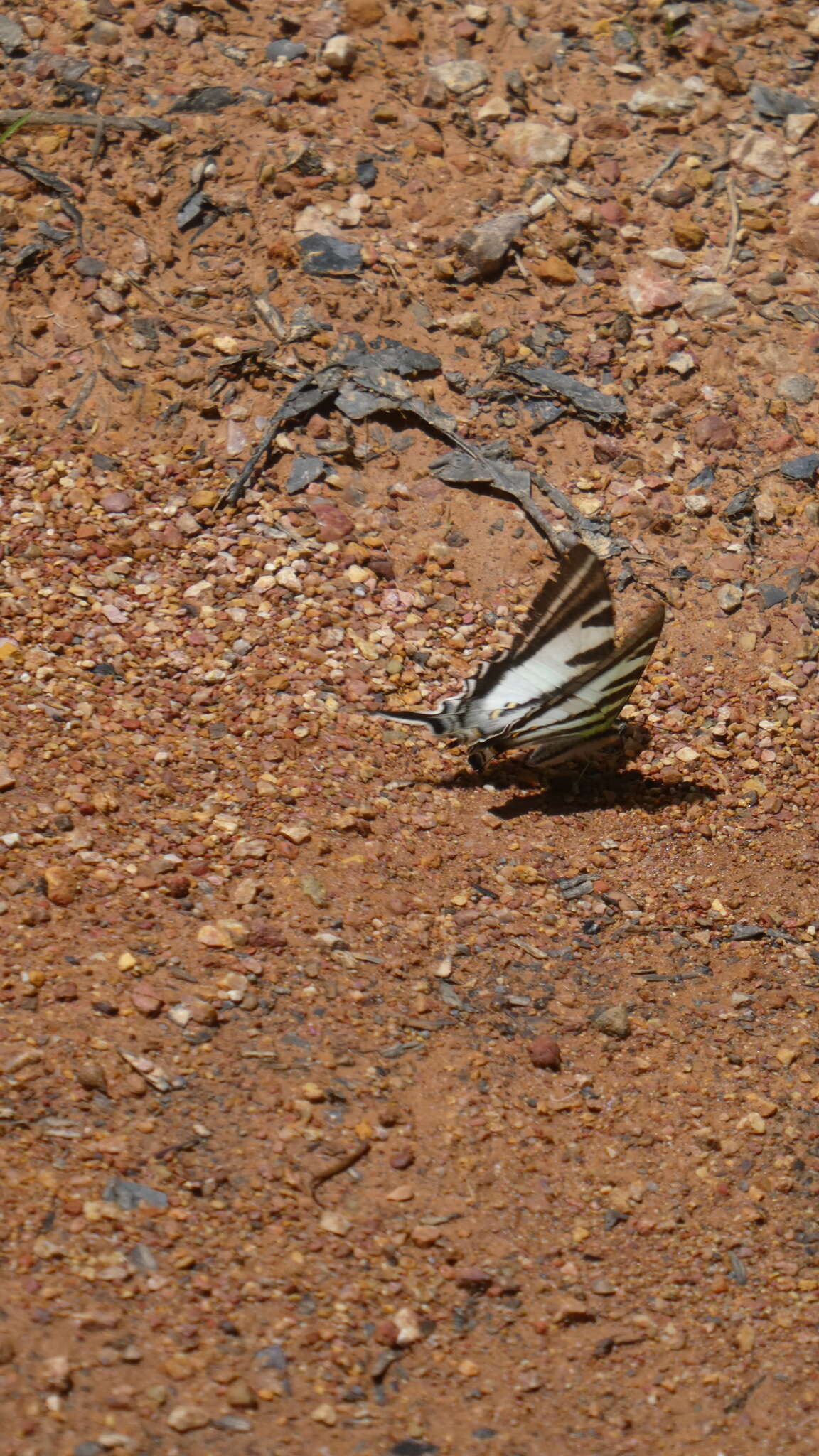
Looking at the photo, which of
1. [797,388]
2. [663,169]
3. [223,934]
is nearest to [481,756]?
[223,934]

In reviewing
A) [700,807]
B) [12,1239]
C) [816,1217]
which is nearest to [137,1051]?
[12,1239]

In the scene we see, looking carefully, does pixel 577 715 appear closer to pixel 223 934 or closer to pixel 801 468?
pixel 223 934

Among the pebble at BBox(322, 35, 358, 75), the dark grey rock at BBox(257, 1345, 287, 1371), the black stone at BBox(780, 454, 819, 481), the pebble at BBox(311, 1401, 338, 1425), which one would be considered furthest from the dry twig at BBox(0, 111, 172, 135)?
the pebble at BBox(311, 1401, 338, 1425)

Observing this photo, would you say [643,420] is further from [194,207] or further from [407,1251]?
[407,1251]

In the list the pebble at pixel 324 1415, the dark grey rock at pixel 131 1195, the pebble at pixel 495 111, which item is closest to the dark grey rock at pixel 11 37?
the pebble at pixel 495 111

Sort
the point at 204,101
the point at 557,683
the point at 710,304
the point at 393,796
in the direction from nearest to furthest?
the point at 393,796
the point at 557,683
the point at 710,304
the point at 204,101

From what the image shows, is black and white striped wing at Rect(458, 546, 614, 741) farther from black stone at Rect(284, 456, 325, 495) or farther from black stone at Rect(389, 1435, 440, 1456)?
black stone at Rect(389, 1435, 440, 1456)
